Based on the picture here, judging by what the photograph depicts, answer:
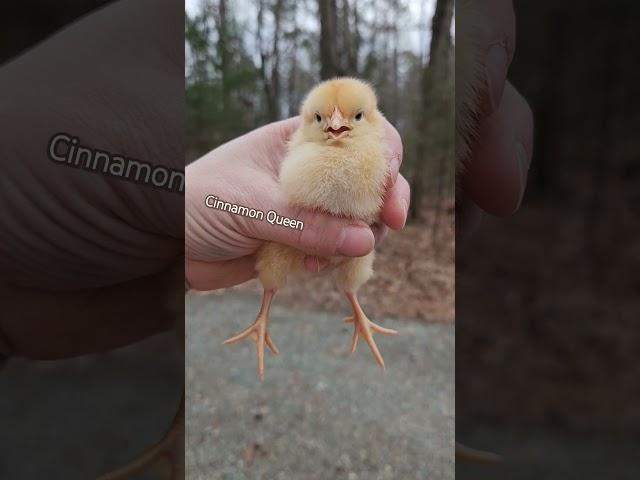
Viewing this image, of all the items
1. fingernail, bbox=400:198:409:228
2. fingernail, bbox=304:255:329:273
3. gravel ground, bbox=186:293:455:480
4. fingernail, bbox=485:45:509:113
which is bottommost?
gravel ground, bbox=186:293:455:480

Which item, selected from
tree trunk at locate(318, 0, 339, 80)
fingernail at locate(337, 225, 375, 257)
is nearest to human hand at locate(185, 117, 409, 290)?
fingernail at locate(337, 225, 375, 257)

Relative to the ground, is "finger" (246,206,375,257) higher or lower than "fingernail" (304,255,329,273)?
higher

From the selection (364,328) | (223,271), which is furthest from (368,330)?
(223,271)

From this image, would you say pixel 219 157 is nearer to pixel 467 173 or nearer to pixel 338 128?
pixel 338 128

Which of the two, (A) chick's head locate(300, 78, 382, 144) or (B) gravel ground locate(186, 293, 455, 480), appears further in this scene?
(B) gravel ground locate(186, 293, 455, 480)

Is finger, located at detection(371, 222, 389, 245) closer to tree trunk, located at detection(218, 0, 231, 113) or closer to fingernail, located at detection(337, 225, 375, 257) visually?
fingernail, located at detection(337, 225, 375, 257)

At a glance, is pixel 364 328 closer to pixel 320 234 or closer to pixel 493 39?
pixel 320 234
